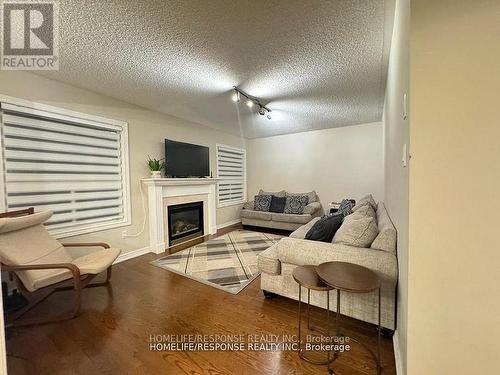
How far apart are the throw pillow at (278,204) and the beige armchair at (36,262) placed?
143 inches

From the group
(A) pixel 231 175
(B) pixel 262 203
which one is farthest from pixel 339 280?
(A) pixel 231 175

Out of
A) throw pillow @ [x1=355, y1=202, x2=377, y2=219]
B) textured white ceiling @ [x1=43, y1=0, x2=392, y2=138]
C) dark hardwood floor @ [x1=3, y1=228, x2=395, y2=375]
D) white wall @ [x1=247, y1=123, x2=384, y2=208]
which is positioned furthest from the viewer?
white wall @ [x1=247, y1=123, x2=384, y2=208]

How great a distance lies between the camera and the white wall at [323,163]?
15.1 ft

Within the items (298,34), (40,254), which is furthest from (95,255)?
(298,34)

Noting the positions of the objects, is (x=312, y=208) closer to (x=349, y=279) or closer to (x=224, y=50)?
(x=349, y=279)

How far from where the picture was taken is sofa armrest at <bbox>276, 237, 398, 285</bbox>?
1575 millimetres

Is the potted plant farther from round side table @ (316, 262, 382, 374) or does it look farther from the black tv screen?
round side table @ (316, 262, 382, 374)

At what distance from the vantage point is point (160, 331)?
171 centimetres

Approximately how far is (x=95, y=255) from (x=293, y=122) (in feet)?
13.0

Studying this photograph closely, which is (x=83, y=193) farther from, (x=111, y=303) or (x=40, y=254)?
(x=111, y=303)

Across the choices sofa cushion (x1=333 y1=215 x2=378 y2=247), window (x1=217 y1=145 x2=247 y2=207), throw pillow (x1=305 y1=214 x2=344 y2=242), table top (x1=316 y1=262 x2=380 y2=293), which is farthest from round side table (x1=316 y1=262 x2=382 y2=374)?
window (x1=217 y1=145 x2=247 y2=207)

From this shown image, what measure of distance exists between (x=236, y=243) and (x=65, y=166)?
8.90 feet

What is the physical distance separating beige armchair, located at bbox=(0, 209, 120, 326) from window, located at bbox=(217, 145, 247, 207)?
126 inches

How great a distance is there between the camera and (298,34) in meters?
1.80
